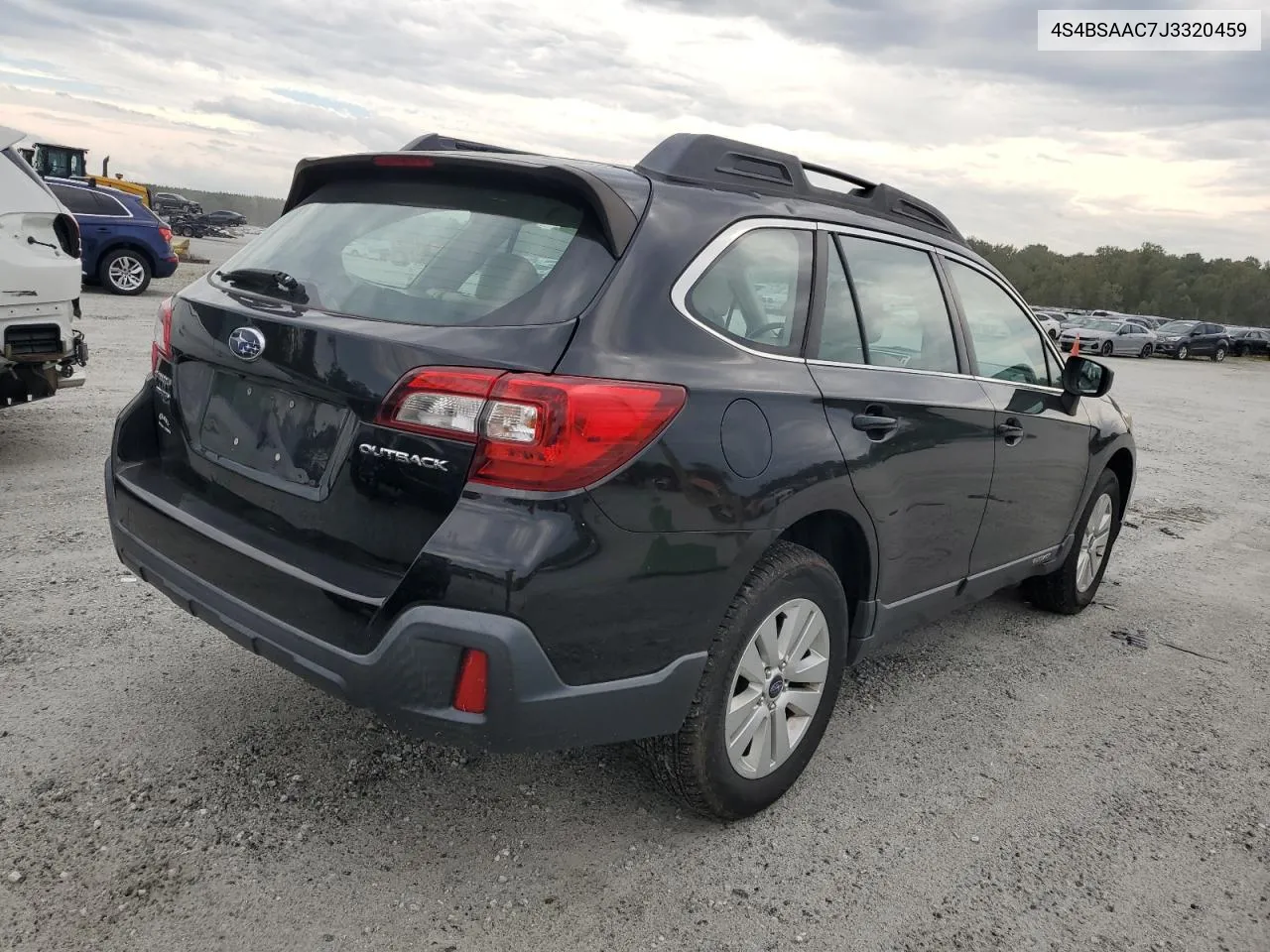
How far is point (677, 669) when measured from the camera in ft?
8.07

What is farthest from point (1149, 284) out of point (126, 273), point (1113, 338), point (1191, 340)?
point (126, 273)

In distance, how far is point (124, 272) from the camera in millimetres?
17000

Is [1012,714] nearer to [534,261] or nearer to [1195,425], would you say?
[534,261]

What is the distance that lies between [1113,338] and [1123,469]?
3599 centimetres

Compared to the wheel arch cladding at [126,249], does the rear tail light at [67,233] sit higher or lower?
higher

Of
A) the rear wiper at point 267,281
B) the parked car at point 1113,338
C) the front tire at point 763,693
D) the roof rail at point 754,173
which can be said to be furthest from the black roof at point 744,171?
the parked car at point 1113,338

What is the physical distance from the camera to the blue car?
16203mm

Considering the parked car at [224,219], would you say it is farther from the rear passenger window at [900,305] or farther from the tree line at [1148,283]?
the rear passenger window at [900,305]

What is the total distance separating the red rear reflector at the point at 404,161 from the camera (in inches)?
105

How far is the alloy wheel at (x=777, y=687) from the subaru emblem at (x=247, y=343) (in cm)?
145

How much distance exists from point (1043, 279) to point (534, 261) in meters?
107

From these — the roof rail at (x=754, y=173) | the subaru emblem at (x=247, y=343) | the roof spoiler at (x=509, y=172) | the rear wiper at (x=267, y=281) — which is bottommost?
the subaru emblem at (x=247, y=343)

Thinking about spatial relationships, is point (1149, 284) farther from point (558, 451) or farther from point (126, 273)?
point (558, 451)

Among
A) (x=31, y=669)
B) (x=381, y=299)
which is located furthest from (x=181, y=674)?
(x=381, y=299)
